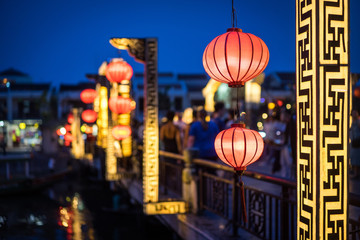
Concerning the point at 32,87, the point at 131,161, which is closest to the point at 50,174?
the point at 131,161

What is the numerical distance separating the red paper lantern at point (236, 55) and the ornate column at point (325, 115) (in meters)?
0.99

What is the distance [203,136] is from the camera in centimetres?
741

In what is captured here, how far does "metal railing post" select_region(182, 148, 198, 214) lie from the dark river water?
6.46ft

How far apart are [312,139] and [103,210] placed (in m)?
14.2

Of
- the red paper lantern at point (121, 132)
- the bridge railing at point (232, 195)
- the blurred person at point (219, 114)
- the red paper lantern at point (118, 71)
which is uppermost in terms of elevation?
the red paper lantern at point (118, 71)

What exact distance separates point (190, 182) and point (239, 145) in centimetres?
Result: 351

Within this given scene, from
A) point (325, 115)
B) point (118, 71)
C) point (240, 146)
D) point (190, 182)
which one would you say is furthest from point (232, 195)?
point (118, 71)

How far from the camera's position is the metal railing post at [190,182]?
23.2 ft

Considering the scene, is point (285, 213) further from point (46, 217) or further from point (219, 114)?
point (46, 217)

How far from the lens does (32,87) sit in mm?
42344

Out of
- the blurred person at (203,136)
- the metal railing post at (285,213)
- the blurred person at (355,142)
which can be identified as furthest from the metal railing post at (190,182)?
the blurred person at (355,142)

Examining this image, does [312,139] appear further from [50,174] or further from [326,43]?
[50,174]

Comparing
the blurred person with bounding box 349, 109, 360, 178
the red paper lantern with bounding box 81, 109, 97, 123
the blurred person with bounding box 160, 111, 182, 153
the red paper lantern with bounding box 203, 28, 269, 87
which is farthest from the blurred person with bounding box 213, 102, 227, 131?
the red paper lantern with bounding box 81, 109, 97, 123

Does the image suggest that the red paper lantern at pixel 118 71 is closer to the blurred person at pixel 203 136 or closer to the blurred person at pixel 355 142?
the blurred person at pixel 203 136
